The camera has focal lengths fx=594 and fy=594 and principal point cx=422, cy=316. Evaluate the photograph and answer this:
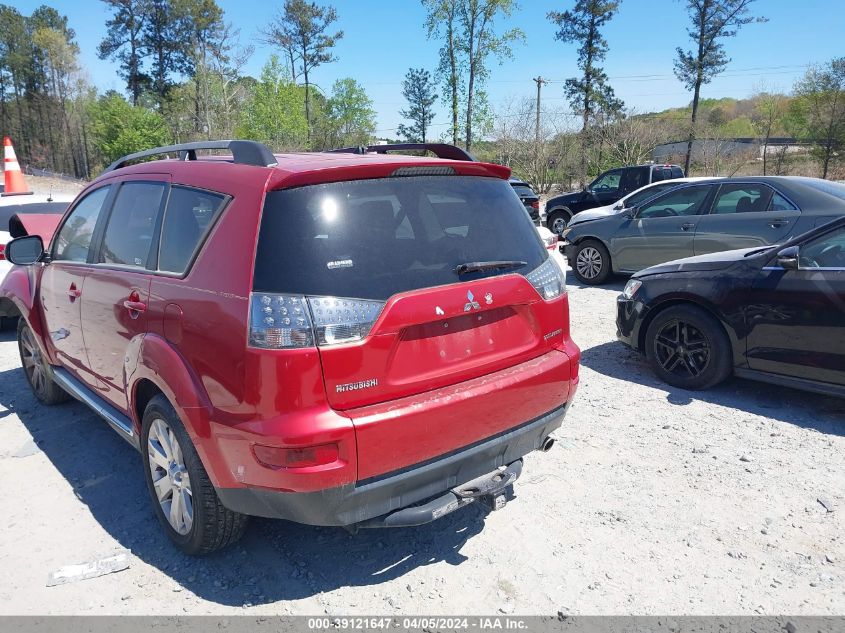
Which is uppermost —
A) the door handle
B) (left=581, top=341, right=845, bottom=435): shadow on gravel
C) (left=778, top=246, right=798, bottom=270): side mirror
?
(left=778, top=246, right=798, bottom=270): side mirror

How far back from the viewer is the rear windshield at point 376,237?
2.25 meters

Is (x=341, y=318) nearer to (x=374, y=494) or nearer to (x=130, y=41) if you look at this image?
(x=374, y=494)

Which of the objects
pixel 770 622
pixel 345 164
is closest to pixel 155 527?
pixel 345 164

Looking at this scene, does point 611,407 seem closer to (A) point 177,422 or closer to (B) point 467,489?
(B) point 467,489

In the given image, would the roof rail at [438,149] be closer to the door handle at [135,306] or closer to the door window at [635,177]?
the door handle at [135,306]

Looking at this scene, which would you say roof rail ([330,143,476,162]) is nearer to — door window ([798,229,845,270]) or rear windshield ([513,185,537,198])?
door window ([798,229,845,270])

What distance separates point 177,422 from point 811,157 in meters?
38.0

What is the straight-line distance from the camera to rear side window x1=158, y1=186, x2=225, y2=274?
2.60 metres

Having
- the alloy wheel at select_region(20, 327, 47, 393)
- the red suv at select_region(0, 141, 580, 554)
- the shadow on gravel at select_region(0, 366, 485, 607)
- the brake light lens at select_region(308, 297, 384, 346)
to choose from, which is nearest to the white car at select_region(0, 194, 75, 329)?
the alloy wheel at select_region(20, 327, 47, 393)

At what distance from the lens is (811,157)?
3219 centimetres

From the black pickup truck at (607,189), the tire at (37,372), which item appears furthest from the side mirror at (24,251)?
the black pickup truck at (607,189)

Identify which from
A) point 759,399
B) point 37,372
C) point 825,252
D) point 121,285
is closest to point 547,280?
point 121,285

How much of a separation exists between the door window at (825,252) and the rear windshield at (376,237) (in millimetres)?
2830

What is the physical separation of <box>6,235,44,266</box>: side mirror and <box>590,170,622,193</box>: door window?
1370cm
